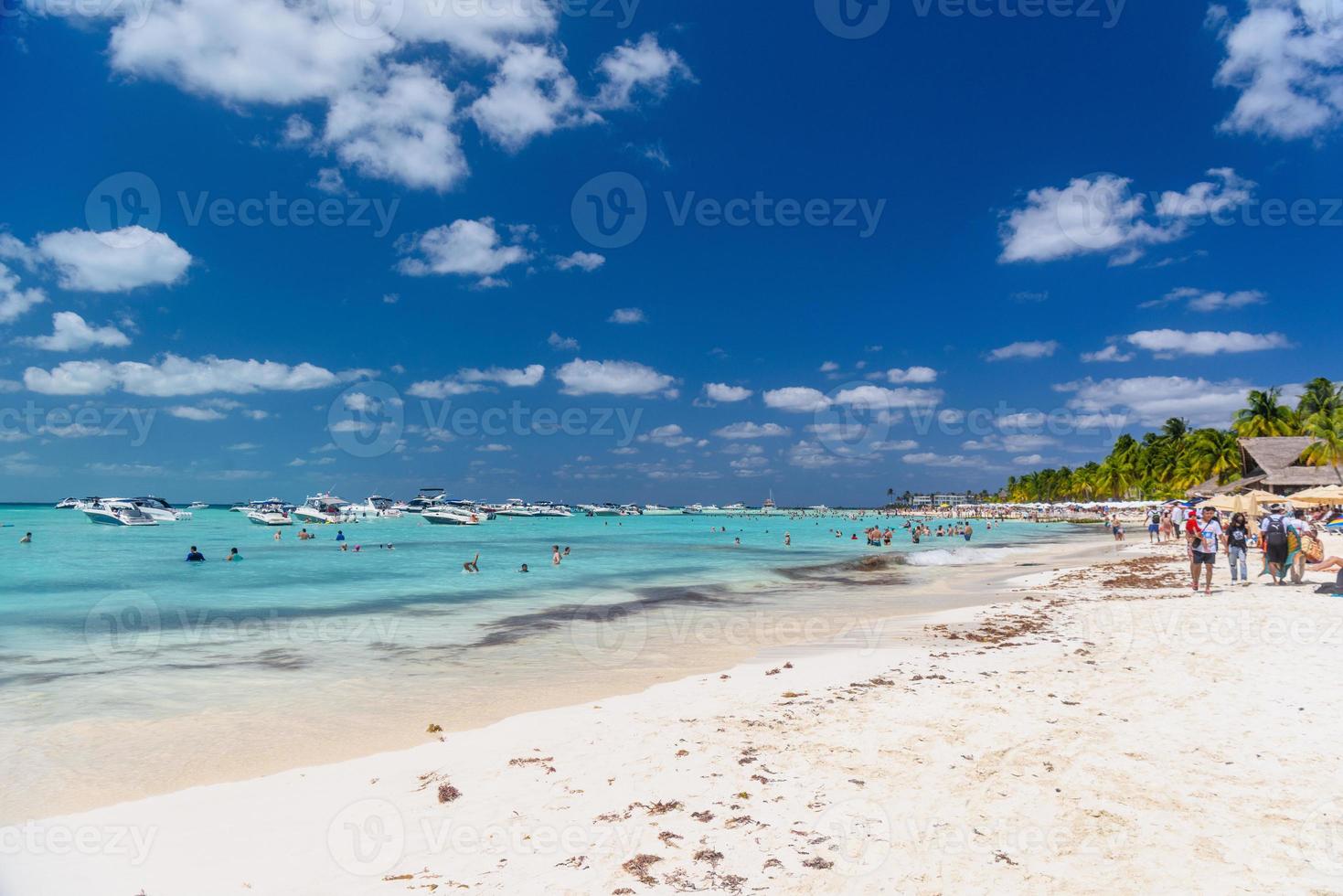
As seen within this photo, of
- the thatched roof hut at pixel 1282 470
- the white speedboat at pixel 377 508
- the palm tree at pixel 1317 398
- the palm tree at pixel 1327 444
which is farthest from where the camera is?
the white speedboat at pixel 377 508

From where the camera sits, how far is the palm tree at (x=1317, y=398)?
64625mm

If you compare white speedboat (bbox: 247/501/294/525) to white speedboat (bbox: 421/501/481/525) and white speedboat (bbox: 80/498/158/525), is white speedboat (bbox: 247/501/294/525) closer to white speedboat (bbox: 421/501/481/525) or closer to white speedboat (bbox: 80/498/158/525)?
white speedboat (bbox: 80/498/158/525)

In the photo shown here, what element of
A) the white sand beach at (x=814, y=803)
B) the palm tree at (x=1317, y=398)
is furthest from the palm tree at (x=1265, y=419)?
the white sand beach at (x=814, y=803)

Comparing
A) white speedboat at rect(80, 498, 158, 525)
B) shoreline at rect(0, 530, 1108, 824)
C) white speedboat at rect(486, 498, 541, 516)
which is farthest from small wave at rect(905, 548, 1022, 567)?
white speedboat at rect(486, 498, 541, 516)

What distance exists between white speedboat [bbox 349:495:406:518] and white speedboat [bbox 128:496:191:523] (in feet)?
79.8

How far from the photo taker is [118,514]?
268 ft

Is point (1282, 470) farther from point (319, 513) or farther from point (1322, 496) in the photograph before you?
point (319, 513)

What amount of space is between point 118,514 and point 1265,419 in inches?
4999

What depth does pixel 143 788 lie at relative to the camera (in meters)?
7.45

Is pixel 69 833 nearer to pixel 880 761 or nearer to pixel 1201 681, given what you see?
pixel 880 761

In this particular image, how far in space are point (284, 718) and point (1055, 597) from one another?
65.8 feet

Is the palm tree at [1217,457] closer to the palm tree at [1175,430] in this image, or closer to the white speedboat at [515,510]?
the palm tree at [1175,430]

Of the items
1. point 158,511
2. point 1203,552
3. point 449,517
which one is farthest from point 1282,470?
point 158,511

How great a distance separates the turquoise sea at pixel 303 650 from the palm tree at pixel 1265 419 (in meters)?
57.2
